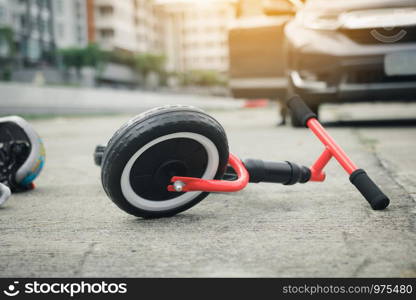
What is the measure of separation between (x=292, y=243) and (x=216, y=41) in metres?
92.6

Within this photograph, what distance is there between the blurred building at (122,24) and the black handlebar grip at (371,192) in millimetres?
68510

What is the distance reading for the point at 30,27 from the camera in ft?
164

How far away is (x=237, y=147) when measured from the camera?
4879mm

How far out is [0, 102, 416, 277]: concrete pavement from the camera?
5.28ft

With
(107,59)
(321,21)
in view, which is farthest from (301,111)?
(107,59)

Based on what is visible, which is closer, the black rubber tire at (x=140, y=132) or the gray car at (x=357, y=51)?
the black rubber tire at (x=140, y=132)

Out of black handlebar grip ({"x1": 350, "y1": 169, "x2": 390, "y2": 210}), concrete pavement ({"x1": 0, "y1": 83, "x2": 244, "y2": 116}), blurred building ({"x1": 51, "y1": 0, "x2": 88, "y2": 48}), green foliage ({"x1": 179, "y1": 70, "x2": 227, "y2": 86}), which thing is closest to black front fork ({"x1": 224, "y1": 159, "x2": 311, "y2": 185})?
black handlebar grip ({"x1": 350, "y1": 169, "x2": 390, "y2": 210})

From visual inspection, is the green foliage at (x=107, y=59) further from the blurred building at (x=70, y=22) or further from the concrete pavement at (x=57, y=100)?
the concrete pavement at (x=57, y=100)

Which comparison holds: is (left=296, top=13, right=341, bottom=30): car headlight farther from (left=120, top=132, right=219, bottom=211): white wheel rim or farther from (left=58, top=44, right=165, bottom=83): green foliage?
(left=58, top=44, right=165, bottom=83): green foliage

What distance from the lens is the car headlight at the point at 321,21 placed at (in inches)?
220

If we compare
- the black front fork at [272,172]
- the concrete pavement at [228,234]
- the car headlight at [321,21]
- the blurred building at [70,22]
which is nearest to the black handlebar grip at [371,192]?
the concrete pavement at [228,234]

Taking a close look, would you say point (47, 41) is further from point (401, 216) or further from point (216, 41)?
point (401, 216)

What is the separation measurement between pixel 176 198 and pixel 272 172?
0.46 meters

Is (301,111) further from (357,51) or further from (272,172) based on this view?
(357,51)
